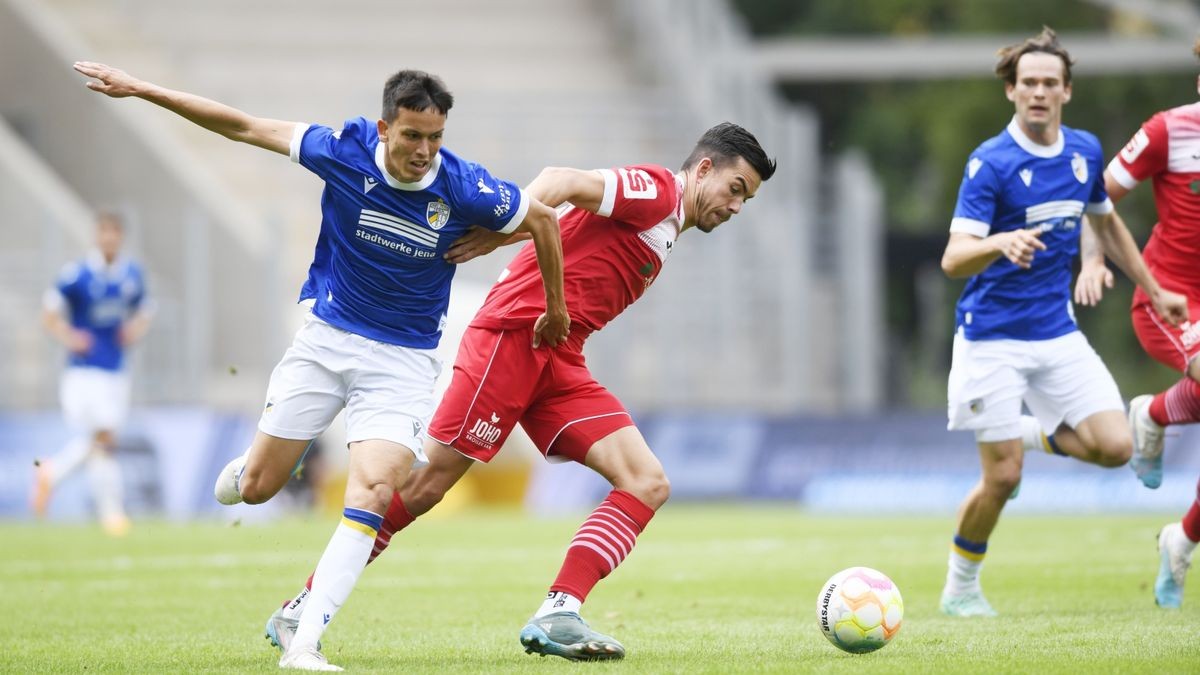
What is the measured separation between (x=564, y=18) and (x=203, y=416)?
52.5 ft

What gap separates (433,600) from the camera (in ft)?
32.6

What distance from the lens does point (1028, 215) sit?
8.75 m

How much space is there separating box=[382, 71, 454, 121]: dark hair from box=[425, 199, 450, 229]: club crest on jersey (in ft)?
1.33

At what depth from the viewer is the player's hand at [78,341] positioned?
17.0 metres

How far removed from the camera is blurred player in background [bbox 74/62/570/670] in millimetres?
6809

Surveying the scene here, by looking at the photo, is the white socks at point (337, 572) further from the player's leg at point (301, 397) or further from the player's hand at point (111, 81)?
the player's hand at point (111, 81)

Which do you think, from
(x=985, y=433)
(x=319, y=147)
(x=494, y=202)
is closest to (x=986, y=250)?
(x=985, y=433)

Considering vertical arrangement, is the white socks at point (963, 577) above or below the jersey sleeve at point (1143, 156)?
below

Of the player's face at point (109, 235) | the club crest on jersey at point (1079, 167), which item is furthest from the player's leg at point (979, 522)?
the player's face at point (109, 235)

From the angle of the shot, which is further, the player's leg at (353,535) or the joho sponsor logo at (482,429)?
the joho sponsor logo at (482,429)

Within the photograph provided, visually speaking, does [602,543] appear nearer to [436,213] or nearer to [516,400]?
[516,400]

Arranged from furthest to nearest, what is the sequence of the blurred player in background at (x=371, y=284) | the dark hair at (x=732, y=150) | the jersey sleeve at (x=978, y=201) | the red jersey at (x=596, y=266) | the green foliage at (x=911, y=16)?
the green foliage at (x=911, y=16) → the jersey sleeve at (x=978, y=201) → the red jersey at (x=596, y=266) → the dark hair at (x=732, y=150) → the blurred player in background at (x=371, y=284)

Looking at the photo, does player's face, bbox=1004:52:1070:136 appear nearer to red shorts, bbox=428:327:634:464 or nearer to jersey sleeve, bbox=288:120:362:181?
red shorts, bbox=428:327:634:464

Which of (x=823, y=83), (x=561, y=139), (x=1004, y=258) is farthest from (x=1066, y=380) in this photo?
(x=823, y=83)
